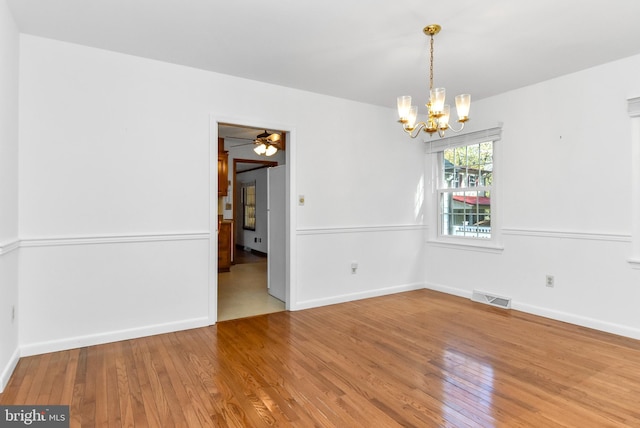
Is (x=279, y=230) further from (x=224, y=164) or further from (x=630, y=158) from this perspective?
(x=630, y=158)

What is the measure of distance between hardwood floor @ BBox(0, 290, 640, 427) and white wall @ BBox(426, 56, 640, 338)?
42cm

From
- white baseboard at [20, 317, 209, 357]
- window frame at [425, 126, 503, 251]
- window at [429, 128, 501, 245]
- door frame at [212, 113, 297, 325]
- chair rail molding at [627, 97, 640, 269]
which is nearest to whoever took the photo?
white baseboard at [20, 317, 209, 357]

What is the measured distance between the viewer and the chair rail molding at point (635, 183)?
3256 millimetres

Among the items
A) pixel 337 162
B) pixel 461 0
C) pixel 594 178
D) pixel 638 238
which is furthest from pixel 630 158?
pixel 337 162

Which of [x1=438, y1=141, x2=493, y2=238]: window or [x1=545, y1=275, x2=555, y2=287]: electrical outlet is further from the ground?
[x1=438, y1=141, x2=493, y2=238]: window

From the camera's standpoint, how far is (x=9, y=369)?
2.44m

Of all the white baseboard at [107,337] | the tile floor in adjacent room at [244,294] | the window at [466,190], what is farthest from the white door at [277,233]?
the window at [466,190]

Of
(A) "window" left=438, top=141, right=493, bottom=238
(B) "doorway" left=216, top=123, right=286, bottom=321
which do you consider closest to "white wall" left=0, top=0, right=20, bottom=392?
(B) "doorway" left=216, top=123, right=286, bottom=321

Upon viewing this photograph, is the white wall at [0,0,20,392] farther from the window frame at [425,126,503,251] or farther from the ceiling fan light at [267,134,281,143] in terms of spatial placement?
the window frame at [425,126,503,251]

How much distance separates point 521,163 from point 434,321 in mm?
2105

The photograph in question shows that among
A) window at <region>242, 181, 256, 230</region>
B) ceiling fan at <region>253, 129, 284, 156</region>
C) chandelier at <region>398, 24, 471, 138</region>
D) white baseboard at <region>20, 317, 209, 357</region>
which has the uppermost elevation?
ceiling fan at <region>253, 129, 284, 156</region>

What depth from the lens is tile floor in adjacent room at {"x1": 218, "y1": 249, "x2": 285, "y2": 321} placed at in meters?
4.11

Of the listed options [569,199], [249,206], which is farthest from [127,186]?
[249,206]

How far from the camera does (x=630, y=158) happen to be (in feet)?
10.8
